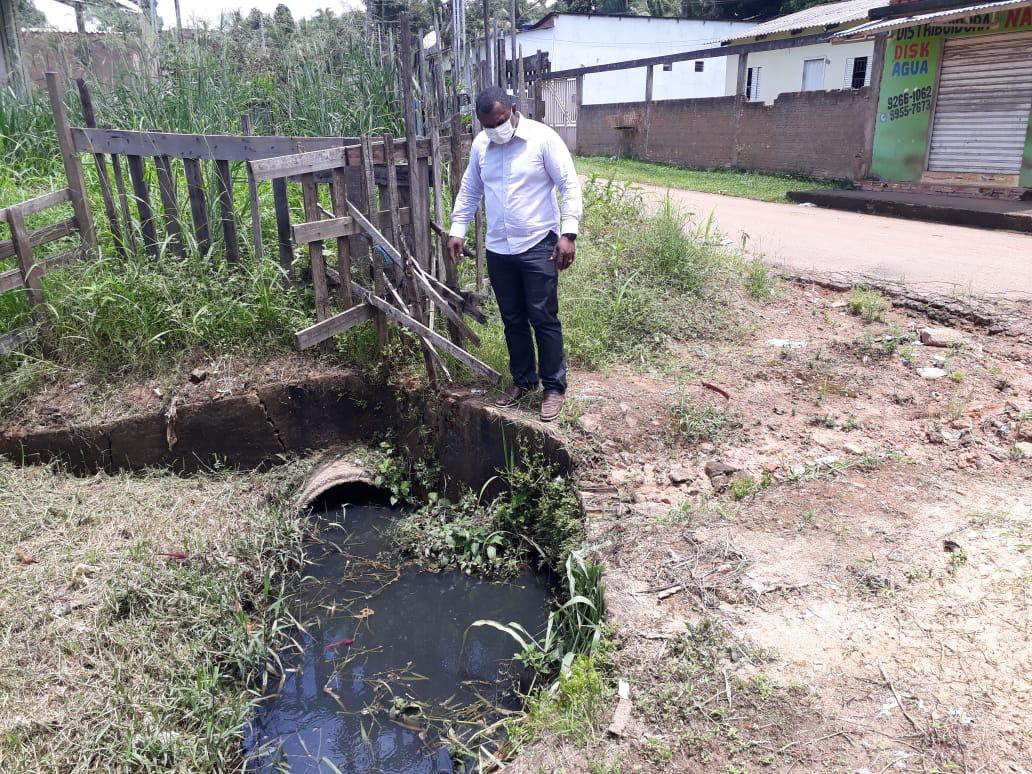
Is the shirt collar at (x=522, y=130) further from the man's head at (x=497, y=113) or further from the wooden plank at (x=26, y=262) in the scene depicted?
the wooden plank at (x=26, y=262)

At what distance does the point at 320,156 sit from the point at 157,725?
9.92 feet

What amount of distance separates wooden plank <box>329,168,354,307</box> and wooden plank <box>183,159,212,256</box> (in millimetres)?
1083

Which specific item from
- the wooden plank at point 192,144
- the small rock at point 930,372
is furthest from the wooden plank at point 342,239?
the small rock at point 930,372

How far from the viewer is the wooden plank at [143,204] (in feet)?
17.3

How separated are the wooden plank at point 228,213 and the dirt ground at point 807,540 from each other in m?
0.84

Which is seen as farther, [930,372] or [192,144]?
[192,144]

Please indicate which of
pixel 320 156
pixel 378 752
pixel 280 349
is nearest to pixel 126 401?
pixel 280 349

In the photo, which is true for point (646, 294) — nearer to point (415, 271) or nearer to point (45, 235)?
point (415, 271)

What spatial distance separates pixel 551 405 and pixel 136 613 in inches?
89.4

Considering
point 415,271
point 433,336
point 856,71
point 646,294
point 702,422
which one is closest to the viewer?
point 702,422

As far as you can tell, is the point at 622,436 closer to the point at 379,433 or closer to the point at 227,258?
the point at 379,433

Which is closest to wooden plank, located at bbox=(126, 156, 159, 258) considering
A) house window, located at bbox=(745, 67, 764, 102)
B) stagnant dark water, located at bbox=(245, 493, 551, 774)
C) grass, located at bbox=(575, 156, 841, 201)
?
stagnant dark water, located at bbox=(245, 493, 551, 774)

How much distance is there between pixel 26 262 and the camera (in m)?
4.91

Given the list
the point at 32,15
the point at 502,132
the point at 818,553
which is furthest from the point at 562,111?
the point at 818,553
